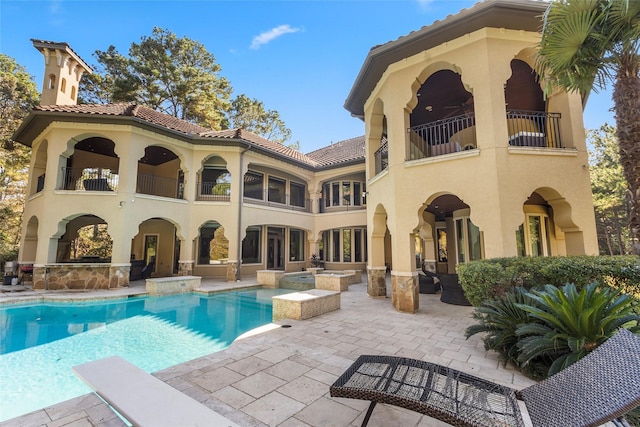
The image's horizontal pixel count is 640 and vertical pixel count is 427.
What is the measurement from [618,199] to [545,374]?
22039 mm

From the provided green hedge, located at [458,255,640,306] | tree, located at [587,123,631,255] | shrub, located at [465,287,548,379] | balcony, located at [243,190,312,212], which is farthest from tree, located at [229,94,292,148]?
shrub, located at [465,287,548,379]

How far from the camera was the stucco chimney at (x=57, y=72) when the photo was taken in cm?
1456

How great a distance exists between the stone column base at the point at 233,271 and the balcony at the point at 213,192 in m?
3.69

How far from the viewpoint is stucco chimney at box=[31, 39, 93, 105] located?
14.6 m

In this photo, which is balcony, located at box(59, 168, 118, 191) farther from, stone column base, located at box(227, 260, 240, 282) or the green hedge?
the green hedge

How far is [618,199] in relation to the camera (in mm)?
18234

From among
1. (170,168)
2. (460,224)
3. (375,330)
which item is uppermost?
(170,168)

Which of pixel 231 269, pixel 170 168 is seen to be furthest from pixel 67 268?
pixel 170 168

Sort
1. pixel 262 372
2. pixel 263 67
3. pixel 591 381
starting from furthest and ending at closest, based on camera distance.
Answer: pixel 263 67 < pixel 262 372 < pixel 591 381

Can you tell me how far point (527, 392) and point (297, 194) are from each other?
1967 centimetres

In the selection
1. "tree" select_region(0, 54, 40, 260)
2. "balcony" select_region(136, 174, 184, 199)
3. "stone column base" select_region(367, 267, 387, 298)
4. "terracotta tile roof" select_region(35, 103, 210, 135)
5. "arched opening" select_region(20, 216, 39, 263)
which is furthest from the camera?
"balcony" select_region(136, 174, 184, 199)

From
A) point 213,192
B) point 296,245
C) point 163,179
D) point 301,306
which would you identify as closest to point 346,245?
point 296,245

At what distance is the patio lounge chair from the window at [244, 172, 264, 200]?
17.0m

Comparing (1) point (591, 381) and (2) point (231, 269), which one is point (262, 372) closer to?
(1) point (591, 381)
